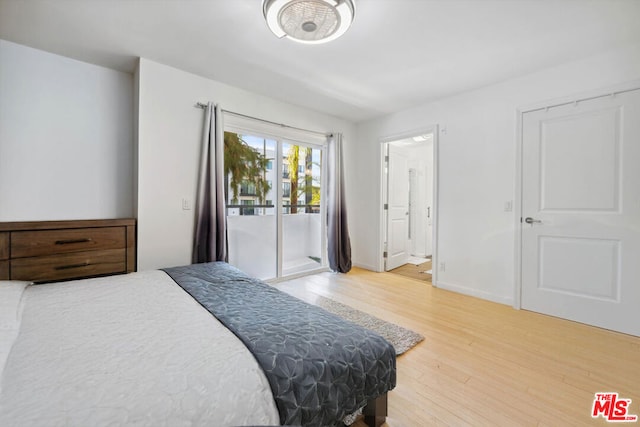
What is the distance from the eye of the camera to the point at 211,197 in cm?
285

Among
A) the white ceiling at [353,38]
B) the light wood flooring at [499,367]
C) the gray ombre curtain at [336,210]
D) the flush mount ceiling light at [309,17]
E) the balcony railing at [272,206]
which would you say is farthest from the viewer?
the gray ombre curtain at [336,210]

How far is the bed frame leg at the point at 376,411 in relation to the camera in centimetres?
128

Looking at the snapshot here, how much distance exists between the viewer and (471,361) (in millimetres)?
1863

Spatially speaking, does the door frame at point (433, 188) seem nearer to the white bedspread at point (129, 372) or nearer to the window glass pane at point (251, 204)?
the window glass pane at point (251, 204)

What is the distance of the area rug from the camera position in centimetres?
208

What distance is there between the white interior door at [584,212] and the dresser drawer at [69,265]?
12.8 ft

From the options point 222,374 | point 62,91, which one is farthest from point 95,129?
point 222,374

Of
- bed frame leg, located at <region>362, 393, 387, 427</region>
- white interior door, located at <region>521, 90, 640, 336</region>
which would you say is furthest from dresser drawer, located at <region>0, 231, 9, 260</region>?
white interior door, located at <region>521, 90, 640, 336</region>

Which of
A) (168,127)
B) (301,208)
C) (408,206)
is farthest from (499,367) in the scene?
(408,206)

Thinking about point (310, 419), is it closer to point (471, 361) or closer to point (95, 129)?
point (471, 361)

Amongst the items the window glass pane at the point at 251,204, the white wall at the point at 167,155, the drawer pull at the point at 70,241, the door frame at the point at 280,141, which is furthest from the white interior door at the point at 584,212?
the drawer pull at the point at 70,241

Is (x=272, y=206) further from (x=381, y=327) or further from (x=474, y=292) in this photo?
(x=474, y=292)

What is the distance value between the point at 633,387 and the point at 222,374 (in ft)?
7.70

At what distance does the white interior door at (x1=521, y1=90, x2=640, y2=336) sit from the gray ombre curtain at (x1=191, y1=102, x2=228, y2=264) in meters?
3.18
